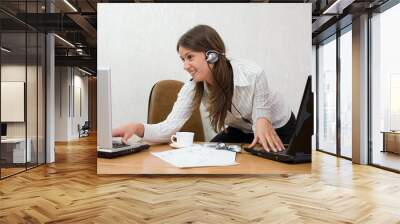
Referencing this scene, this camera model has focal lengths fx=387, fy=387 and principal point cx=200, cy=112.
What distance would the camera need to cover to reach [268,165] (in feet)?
9.30

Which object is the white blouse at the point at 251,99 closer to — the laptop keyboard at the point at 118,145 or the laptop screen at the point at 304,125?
the laptop screen at the point at 304,125

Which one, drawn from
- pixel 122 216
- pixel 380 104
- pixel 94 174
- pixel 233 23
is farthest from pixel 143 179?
pixel 380 104

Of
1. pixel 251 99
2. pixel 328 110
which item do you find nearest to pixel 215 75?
pixel 251 99

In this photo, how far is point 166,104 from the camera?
118 inches

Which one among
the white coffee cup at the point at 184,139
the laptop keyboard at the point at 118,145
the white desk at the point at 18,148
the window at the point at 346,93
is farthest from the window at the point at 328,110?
the white desk at the point at 18,148

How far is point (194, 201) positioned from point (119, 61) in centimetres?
157

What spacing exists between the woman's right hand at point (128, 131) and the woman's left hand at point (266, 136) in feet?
2.83

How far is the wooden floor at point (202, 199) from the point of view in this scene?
322 centimetres

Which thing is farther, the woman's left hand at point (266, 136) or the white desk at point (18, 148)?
the white desk at point (18, 148)

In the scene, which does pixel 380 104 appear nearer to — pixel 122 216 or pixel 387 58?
pixel 387 58

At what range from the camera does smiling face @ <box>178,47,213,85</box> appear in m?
2.85

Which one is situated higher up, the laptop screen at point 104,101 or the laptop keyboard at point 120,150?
the laptop screen at point 104,101

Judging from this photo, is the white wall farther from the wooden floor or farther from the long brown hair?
the wooden floor

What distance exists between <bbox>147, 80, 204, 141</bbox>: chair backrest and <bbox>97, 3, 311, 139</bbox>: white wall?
1.8 inches
